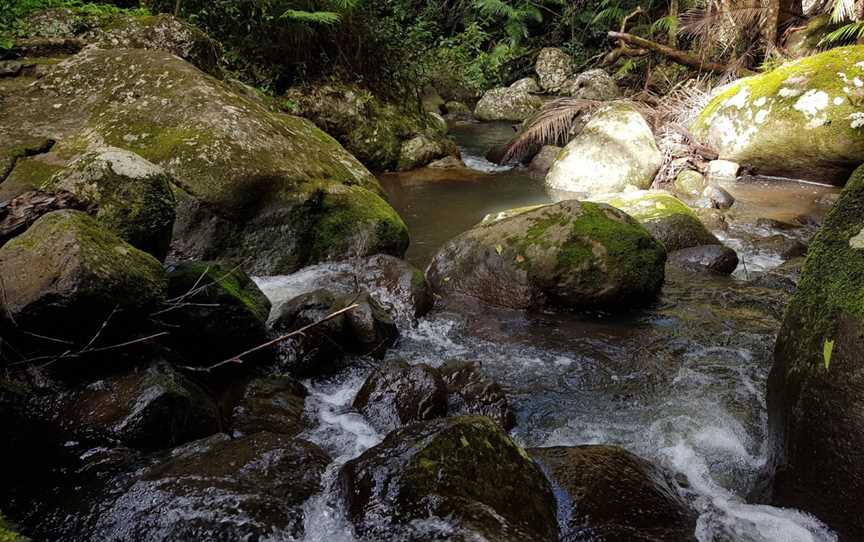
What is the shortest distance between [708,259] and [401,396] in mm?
4194

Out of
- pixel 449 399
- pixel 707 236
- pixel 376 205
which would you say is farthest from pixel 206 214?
pixel 707 236

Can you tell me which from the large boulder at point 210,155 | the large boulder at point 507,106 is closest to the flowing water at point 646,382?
the large boulder at point 210,155

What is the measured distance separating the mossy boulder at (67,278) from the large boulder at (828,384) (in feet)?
10.1

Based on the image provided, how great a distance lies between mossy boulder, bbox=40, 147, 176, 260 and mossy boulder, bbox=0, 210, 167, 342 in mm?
596

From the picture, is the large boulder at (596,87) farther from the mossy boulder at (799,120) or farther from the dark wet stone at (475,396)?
the dark wet stone at (475,396)

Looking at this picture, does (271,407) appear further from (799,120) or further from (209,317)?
(799,120)

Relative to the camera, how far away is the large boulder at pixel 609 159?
908 cm

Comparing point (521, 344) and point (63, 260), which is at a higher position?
point (63, 260)

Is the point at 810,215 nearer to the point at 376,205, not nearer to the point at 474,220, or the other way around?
the point at 474,220

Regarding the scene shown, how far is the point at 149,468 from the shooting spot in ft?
7.89

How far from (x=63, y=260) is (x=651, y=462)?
9.91 ft

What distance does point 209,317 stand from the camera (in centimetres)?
351

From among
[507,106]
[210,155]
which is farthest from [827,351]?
[507,106]

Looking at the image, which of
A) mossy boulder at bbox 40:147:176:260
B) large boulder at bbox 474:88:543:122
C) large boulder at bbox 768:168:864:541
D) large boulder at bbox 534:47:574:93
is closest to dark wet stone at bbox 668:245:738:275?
large boulder at bbox 768:168:864:541
